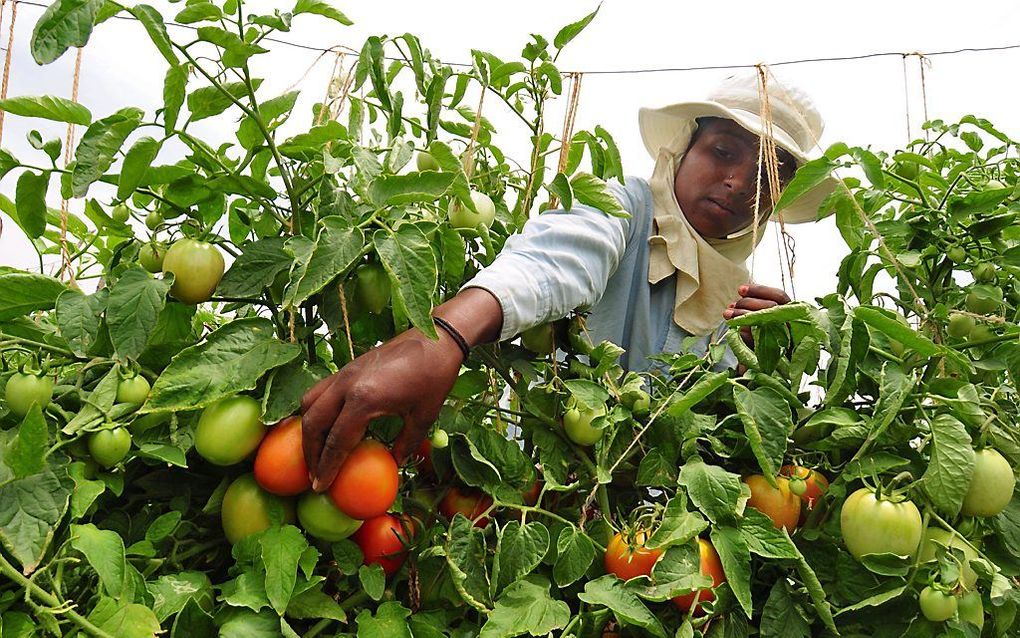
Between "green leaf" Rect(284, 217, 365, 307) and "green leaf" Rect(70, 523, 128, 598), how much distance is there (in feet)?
0.70

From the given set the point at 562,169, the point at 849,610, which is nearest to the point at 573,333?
the point at 562,169

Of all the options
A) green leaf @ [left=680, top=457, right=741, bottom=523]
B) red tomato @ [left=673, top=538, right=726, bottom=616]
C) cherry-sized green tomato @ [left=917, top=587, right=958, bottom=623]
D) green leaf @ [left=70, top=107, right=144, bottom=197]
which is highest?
green leaf @ [left=70, top=107, right=144, bottom=197]

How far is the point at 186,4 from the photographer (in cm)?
62

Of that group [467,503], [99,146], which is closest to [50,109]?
[99,146]

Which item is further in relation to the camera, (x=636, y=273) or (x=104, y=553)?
(x=636, y=273)

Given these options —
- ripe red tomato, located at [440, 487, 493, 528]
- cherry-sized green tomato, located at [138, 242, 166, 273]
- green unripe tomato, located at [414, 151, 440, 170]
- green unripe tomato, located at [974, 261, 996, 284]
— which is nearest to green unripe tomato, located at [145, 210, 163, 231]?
cherry-sized green tomato, located at [138, 242, 166, 273]

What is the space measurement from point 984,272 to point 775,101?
2.01 ft

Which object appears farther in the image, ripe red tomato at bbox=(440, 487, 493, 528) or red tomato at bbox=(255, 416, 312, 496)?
ripe red tomato at bbox=(440, 487, 493, 528)

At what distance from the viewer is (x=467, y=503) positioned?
75 centimetres

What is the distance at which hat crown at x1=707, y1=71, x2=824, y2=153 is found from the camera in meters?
1.33

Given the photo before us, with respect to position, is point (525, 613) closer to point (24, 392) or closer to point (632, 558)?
point (632, 558)

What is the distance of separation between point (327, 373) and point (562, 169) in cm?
50

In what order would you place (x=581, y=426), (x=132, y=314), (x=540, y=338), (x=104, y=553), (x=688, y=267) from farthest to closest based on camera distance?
(x=688, y=267) → (x=540, y=338) → (x=581, y=426) → (x=132, y=314) → (x=104, y=553)

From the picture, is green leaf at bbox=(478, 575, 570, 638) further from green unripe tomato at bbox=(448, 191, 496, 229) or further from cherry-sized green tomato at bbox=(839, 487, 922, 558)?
green unripe tomato at bbox=(448, 191, 496, 229)
